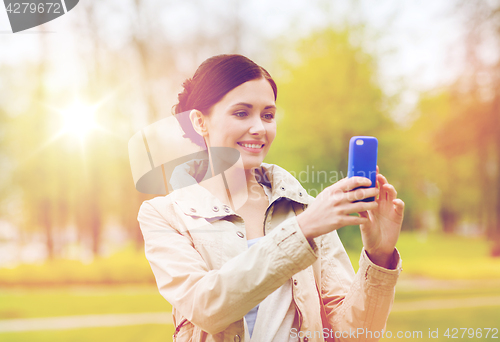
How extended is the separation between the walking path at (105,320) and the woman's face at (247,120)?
15.5ft

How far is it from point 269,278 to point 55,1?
5.67m

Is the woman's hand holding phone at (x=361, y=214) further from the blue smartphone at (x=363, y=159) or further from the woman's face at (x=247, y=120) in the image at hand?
the woman's face at (x=247, y=120)

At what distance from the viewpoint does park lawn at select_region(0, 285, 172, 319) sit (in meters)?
5.94

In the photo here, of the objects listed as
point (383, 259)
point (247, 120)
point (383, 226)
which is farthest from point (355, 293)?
point (247, 120)

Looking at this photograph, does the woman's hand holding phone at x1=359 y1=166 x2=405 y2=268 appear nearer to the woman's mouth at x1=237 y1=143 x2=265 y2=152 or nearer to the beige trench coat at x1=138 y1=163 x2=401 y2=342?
the beige trench coat at x1=138 y1=163 x2=401 y2=342

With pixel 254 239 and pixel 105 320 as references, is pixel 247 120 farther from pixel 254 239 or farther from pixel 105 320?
pixel 105 320

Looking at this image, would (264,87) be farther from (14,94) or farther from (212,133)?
(14,94)

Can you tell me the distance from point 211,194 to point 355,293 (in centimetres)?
73

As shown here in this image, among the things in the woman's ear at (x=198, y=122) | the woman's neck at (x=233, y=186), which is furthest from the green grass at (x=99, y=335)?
the woman's ear at (x=198, y=122)

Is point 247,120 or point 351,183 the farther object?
point 247,120

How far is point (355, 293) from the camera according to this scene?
4.85ft

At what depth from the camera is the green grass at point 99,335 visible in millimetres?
5109

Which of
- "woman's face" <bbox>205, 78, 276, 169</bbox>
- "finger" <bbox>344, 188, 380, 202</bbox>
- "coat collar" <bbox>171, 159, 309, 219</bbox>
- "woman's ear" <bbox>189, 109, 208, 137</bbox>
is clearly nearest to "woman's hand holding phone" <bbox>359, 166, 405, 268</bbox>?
"finger" <bbox>344, 188, 380, 202</bbox>

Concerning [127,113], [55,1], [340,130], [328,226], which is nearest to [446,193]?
[340,130]
